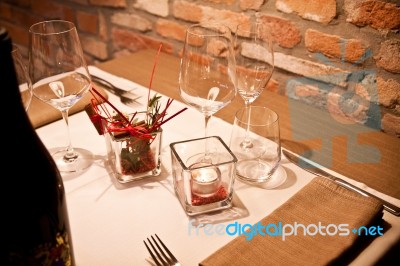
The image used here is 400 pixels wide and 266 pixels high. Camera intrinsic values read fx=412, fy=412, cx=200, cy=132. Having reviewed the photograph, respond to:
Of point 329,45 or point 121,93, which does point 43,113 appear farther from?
point 329,45

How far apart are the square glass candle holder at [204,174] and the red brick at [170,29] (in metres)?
0.92

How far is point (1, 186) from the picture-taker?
1.57 ft

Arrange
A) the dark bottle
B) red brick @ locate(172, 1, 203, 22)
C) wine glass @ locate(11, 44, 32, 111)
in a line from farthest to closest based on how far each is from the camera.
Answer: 1. red brick @ locate(172, 1, 203, 22)
2. wine glass @ locate(11, 44, 32, 111)
3. the dark bottle

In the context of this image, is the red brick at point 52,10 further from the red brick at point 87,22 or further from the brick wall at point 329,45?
the brick wall at point 329,45

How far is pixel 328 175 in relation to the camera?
808mm

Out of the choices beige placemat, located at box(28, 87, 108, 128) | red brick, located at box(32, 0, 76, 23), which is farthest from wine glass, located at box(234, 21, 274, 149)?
red brick, located at box(32, 0, 76, 23)

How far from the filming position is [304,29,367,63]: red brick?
1.11 metres

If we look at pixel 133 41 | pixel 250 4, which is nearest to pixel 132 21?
pixel 133 41

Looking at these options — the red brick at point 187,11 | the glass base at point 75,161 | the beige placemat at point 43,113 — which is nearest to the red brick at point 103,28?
the red brick at point 187,11

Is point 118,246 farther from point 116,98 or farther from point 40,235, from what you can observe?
point 116,98

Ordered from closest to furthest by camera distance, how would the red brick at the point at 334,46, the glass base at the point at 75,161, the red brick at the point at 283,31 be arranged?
the glass base at the point at 75,161 → the red brick at the point at 334,46 → the red brick at the point at 283,31

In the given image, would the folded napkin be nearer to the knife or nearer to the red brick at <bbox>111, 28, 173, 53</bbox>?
the knife

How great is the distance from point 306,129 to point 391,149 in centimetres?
20

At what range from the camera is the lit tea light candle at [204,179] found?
2.27ft
